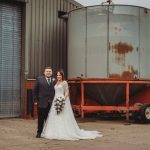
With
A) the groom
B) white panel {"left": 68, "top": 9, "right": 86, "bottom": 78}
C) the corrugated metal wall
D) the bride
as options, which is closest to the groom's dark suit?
the groom

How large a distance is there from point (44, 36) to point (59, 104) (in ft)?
25.0

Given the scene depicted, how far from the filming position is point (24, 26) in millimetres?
19094

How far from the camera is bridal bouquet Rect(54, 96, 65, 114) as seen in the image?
12711mm

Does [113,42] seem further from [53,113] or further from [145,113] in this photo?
[53,113]

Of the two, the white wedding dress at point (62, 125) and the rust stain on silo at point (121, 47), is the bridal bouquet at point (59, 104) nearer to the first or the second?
the white wedding dress at point (62, 125)

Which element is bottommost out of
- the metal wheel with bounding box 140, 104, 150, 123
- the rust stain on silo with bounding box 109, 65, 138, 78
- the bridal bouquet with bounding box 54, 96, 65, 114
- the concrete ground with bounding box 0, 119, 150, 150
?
the concrete ground with bounding box 0, 119, 150, 150

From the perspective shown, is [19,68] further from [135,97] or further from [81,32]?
[135,97]

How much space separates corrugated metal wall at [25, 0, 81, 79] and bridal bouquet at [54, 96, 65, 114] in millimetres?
6231

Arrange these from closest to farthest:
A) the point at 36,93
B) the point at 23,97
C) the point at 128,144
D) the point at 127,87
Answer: the point at 128,144, the point at 36,93, the point at 127,87, the point at 23,97

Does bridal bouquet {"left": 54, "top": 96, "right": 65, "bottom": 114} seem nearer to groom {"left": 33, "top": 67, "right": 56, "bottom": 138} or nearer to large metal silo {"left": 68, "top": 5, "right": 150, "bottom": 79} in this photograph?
groom {"left": 33, "top": 67, "right": 56, "bottom": 138}

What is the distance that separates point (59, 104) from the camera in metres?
12.7

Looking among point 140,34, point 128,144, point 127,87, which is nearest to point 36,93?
point 128,144

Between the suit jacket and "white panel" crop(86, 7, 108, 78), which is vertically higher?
"white panel" crop(86, 7, 108, 78)

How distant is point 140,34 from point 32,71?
439cm
